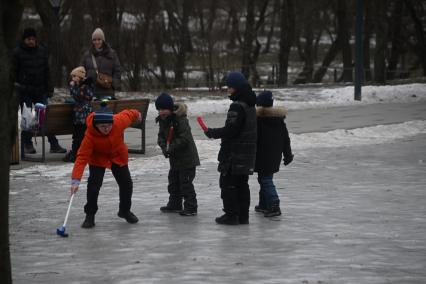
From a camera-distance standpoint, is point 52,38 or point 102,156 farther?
point 52,38

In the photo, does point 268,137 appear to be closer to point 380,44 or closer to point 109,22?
point 109,22

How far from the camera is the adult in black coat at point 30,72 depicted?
50.1 feet

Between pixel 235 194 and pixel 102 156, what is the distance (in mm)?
1362

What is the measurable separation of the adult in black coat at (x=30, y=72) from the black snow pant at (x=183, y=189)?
514 centimetres

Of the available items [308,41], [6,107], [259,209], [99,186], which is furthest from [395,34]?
[6,107]

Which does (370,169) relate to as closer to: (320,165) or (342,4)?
(320,165)

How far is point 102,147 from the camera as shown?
32.4 ft

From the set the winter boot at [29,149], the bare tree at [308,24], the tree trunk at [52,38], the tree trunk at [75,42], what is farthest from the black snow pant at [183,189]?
the bare tree at [308,24]

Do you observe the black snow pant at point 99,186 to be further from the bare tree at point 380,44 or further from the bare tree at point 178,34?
the bare tree at point 380,44

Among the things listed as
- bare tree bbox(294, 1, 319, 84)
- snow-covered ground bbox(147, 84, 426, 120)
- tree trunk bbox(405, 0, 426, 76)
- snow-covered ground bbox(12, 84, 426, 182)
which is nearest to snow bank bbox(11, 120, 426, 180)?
snow-covered ground bbox(12, 84, 426, 182)

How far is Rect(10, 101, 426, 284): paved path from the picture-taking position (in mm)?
7961

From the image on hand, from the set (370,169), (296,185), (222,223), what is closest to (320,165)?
(370,169)

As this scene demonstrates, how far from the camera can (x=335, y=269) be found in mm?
8062

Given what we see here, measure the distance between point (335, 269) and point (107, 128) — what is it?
2825 mm
